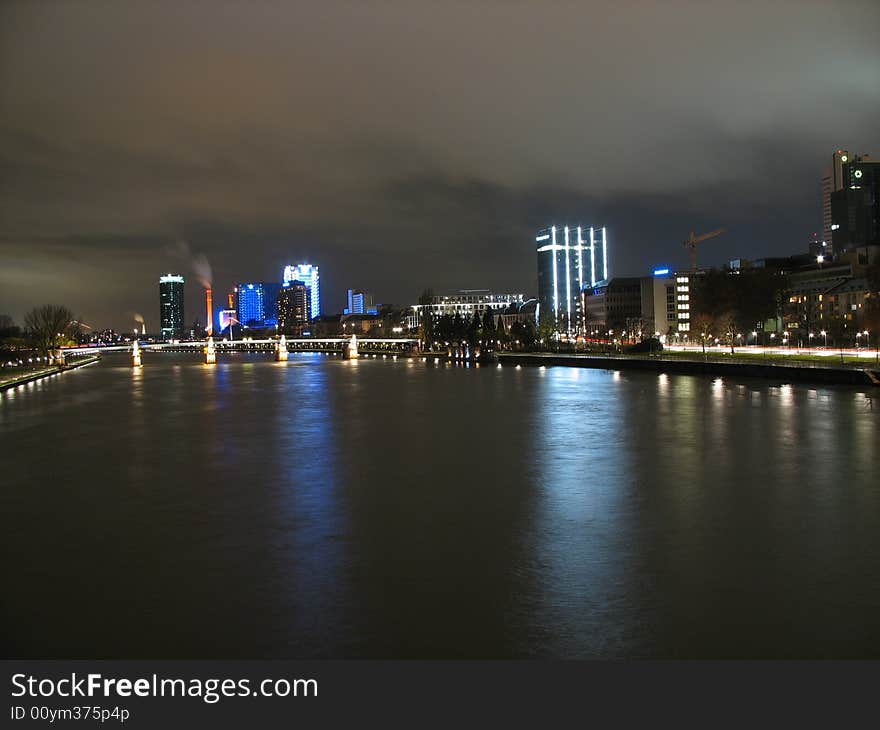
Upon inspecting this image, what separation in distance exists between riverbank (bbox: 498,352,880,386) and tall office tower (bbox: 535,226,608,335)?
3261 inches

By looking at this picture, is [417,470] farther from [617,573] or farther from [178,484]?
[617,573]

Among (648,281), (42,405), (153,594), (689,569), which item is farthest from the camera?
(648,281)

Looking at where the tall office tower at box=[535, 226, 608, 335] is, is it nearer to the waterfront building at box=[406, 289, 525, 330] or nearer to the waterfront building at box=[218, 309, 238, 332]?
the waterfront building at box=[406, 289, 525, 330]

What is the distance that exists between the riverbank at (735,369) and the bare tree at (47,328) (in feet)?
144

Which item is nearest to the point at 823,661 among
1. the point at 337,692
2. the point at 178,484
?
the point at 337,692

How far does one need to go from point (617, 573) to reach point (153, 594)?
12.1ft

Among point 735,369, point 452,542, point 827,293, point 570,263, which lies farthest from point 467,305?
point 452,542

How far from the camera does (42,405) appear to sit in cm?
2981

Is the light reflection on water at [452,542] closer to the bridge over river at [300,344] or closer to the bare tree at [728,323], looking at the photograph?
the bare tree at [728,323]

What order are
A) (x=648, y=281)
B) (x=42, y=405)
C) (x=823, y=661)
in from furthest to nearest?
1. (x=648, y=281)
2. (x=42, y=405)
3. (x=823, y=661)

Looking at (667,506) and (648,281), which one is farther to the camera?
(648,281)

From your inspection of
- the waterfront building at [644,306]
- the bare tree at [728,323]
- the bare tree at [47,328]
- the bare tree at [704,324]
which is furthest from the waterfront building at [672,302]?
the bare tree at [47,328]

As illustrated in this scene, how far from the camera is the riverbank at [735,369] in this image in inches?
1196

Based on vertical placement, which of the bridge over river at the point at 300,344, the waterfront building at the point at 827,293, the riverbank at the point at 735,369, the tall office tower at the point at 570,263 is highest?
the tall office tower at the point at 570,263
